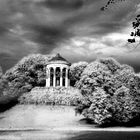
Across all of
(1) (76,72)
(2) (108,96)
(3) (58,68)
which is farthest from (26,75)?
(2) (108,96)

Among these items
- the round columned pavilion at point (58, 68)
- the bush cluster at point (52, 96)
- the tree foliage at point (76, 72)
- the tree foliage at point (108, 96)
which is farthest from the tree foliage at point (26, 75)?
the tree foliage at point (108, 96)

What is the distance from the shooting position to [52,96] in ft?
249

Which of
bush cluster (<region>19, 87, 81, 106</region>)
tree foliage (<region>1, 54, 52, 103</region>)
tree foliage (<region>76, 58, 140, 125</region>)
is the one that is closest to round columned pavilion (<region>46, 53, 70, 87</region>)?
tree foliage (<region>1, 54, 52, 103</region>)

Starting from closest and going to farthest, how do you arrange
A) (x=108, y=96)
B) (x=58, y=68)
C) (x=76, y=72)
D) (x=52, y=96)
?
(x=108, y=96)
(x=52, y=96)
(x=58, y=68)
(x=76, y=72)

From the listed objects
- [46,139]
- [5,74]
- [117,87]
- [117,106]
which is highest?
[5,74]

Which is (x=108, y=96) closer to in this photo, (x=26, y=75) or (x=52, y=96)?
(x=52, y=96)

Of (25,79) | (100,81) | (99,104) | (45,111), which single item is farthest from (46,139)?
(25,79)

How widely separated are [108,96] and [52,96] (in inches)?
806

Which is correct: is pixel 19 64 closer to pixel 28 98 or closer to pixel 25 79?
pixel 25 79

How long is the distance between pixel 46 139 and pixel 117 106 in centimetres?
2566

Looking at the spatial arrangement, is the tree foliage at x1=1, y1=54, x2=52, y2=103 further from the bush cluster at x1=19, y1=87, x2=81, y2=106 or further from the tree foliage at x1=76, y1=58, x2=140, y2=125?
the tree foliage at x1=76, y1=58, x2=140, y2=125

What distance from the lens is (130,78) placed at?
6406cm

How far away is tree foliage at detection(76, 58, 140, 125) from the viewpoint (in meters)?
57.6

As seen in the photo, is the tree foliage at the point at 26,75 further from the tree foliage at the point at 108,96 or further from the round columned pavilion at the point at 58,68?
the tree foliage at the point at 108,96
